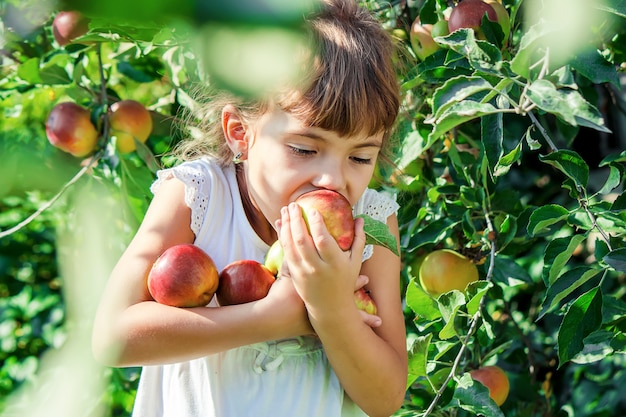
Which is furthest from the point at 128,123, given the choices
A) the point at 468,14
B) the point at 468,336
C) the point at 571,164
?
the point at 571,164

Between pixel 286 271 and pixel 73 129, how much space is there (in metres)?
0.93

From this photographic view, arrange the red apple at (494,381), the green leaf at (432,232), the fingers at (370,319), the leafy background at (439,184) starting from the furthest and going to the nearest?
the red apple at (494,381) → the green leaf at (432,232) → the fingers at (370,319) → the leafy background at (439,184)

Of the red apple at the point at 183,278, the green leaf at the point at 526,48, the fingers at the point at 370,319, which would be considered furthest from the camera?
the fingers at the point at 370,319

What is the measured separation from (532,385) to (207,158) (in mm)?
946

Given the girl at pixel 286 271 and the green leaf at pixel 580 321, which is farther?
the green leaf at pixel 580 321

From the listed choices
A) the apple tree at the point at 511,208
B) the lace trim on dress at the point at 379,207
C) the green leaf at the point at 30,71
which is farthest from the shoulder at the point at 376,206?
the green leaf at the point at 30,71

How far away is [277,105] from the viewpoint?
119cm

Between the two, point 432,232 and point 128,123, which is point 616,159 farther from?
point 128,123

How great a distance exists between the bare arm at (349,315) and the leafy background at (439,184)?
6 cm

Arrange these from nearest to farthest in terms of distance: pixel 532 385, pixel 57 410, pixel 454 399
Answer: pixel 57 410, pixel 454 399, pixel 532 385

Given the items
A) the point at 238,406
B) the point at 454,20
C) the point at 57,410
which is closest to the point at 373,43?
the point at 454,20

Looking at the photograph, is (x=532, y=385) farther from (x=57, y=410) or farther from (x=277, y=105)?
(x=57, y=410)

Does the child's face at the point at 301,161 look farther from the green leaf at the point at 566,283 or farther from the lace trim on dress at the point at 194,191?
the green leaf at the point at 566,283

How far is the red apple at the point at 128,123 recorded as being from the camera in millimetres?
1849
